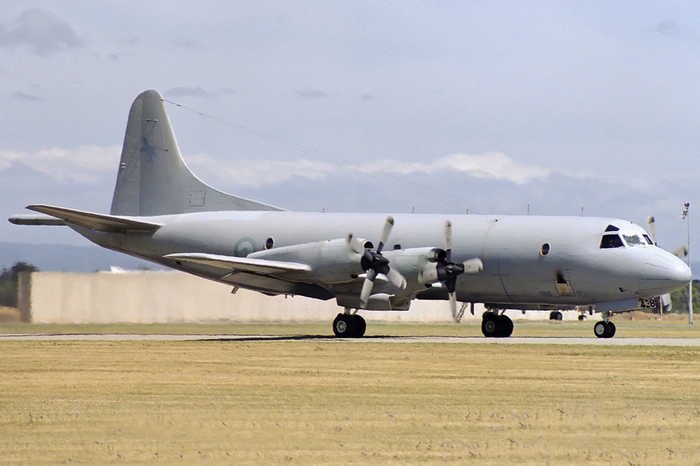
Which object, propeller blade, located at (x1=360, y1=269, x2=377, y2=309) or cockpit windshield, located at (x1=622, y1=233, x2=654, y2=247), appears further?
cockpit windshield, located at (x1=622, y1=233, x2=654, y2=247)

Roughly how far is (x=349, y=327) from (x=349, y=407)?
20.0 metres

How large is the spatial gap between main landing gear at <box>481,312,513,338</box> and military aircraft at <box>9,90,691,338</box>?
4 cm

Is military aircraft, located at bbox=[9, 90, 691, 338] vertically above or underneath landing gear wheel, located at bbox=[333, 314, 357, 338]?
above

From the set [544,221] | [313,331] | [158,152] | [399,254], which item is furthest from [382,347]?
[158,152]

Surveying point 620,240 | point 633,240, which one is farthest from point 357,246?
point 633,240

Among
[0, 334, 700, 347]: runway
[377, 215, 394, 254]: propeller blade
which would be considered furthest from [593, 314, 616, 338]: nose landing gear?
[377, 215, 394, 254]: propeller blade

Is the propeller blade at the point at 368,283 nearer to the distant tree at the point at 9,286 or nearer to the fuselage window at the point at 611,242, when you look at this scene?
the fuselage window at the point at 611,242

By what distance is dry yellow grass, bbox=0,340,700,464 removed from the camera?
10812mm

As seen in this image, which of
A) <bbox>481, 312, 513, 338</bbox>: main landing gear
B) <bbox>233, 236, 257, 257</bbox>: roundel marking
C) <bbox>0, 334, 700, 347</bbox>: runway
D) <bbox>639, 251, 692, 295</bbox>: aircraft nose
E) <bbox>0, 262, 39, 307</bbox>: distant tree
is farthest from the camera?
<bbox>0, 262, 39, 307</bbox>: distant tree

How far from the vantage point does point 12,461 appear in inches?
398

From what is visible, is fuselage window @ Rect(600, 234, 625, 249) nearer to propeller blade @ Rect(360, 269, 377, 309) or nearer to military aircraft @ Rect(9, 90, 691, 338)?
military aircraft @ Rect(9, 90, 691, 338)

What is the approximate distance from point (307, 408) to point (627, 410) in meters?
4.82

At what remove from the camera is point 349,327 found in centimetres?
→ 3488

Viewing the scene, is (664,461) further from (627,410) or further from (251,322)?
(251,322)
